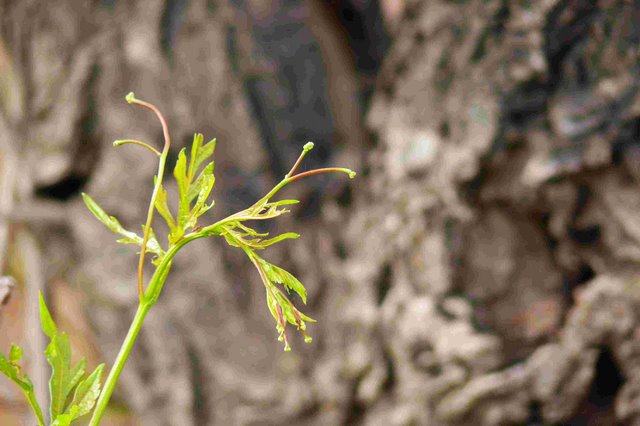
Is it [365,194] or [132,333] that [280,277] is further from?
[365,194]

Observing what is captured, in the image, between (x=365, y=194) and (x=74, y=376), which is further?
(x=365, y=194)

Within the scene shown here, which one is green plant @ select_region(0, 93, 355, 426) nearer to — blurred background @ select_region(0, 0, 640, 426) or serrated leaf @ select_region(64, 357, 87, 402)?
serrated leaf @ select_region(64, 357, 87, 402)

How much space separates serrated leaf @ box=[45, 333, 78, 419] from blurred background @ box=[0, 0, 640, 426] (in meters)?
0.66

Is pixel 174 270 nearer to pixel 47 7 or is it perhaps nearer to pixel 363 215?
pixel 363 215

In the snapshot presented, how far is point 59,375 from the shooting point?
0.61 feet

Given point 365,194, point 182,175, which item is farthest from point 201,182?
point 365,194

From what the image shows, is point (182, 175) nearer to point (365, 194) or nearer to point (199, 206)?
point (199, 206)

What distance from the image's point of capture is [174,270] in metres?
0.90

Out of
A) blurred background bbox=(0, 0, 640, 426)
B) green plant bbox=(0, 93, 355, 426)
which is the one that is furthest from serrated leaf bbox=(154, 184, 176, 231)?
blurred background bbox=(0, 0, 640, 426)

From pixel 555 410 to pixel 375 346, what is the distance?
0.22 m

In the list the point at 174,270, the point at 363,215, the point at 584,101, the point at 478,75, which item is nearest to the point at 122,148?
the point at 174,270

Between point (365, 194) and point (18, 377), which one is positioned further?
point (365, 194)

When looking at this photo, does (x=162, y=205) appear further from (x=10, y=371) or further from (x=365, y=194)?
(x=365, y=194)

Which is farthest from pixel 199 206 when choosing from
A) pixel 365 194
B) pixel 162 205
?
pixel 365 194
